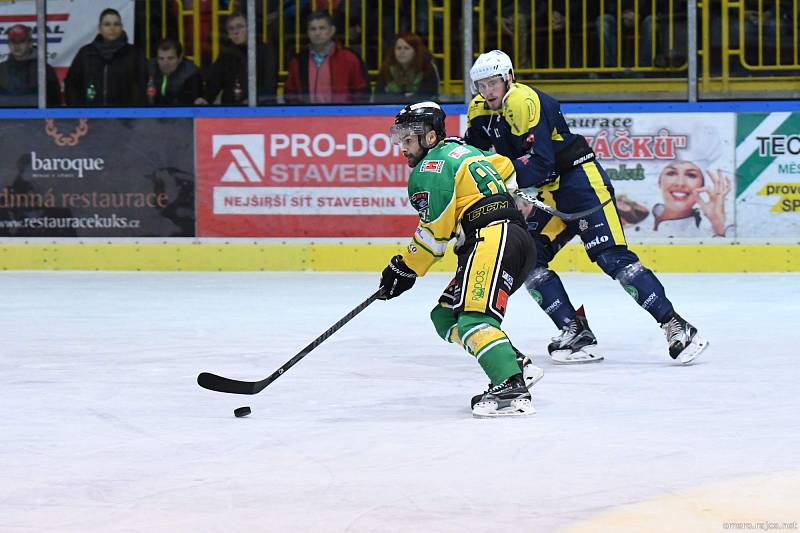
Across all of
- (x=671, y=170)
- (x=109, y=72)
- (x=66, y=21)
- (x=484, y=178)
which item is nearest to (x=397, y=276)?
(x=484, y=178)

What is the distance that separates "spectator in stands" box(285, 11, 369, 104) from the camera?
32.1 feet

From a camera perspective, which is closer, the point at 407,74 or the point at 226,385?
the point at 226,385

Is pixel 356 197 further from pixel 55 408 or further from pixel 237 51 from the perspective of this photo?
pixel 55 408

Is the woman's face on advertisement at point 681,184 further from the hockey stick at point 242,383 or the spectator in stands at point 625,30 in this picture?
the hockey stick at point 242,383

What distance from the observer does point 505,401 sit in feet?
14.4

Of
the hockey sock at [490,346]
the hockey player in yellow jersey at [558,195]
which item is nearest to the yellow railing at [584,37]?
the hockey player in yellow jersey at [558,195]

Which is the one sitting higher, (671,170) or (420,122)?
(420,122)

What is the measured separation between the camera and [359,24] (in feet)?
31.9

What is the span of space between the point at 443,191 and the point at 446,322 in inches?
18.7

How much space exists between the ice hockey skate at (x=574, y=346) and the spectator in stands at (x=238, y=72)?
14.7 feet

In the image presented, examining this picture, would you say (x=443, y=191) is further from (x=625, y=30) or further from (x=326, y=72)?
→ (x=326, y=72)

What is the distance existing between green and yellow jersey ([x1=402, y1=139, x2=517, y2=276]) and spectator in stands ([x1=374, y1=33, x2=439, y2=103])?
16.7ft

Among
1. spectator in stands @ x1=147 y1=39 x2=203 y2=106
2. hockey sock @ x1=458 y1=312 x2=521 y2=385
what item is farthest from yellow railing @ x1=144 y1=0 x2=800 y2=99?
hockey sock @ x1=458 y1=312 x2=521 y2=385

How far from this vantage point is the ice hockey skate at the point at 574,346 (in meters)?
5.78
